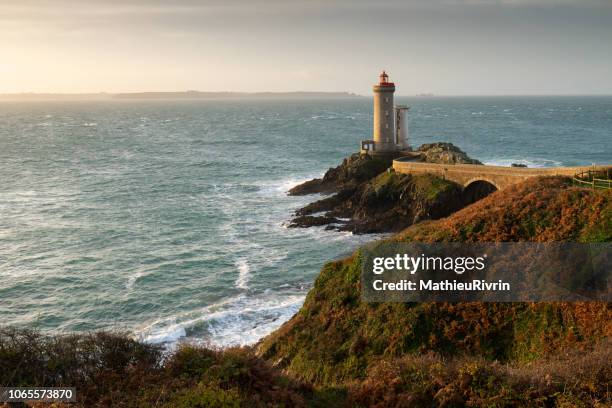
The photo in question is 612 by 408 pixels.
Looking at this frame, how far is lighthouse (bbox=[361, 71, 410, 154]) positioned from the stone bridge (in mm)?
9211

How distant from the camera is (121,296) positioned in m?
32.7

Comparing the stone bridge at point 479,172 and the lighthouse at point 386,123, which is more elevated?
the lighthouse at point 386,123

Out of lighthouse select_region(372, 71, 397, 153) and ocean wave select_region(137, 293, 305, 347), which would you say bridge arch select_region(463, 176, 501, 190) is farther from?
ocean wave select_region(137, 293, 305, 347)

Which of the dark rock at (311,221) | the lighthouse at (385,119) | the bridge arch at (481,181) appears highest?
the lighthouse at (385,119)

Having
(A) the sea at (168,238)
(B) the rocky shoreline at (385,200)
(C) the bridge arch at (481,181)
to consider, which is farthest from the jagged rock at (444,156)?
(A) the sea at (168,238)

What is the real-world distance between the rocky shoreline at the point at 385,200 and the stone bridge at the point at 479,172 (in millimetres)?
698

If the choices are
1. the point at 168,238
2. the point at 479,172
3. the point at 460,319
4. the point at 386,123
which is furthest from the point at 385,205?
the point at 460,319

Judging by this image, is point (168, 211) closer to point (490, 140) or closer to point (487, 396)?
point (487, 396)

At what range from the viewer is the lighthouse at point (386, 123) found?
2329 inches

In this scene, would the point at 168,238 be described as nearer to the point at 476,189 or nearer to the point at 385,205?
the point at 385,205

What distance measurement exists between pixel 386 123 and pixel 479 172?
59.2 ft

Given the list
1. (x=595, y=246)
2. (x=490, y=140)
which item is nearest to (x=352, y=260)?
(x=595, y=246)

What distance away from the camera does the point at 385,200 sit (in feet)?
157

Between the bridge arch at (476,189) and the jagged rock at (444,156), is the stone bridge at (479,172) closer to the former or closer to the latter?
the bridge arch at (476,189)
